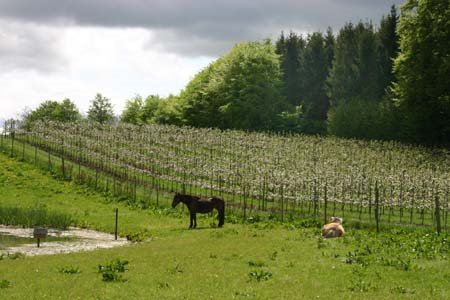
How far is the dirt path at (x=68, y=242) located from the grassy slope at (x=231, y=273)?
3915mm

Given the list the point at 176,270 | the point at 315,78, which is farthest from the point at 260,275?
the point at 315,78

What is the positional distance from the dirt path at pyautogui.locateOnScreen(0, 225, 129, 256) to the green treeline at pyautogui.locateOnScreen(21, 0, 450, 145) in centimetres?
4674

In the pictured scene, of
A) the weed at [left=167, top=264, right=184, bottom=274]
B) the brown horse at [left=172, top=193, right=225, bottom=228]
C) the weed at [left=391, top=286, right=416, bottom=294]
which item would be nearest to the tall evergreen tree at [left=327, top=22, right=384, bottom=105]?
the brown horse at [left=172, top=193, right=225, bottom=228]

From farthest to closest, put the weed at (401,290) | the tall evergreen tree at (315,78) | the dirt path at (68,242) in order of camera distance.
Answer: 1. the tall evergreen tree at (315,78)
2. the dirt path at (68,242)
3. the weed at (401,290)

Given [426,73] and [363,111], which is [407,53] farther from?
[363,111]

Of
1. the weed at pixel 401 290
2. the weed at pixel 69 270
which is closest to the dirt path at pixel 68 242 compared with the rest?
the weed at pixel 69 270

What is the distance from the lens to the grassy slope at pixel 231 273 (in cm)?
1777

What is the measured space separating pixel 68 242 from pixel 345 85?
76.0 meters

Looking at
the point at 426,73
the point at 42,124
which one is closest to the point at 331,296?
the point at 426,73

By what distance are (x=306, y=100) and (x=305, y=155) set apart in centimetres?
5495

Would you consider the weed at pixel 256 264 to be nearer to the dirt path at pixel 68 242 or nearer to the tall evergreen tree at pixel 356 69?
the dirt path at pixel 68 242

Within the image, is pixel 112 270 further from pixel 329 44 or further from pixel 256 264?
pixel 329 44

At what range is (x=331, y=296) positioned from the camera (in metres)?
17.4

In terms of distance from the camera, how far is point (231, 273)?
2094 centimetres
